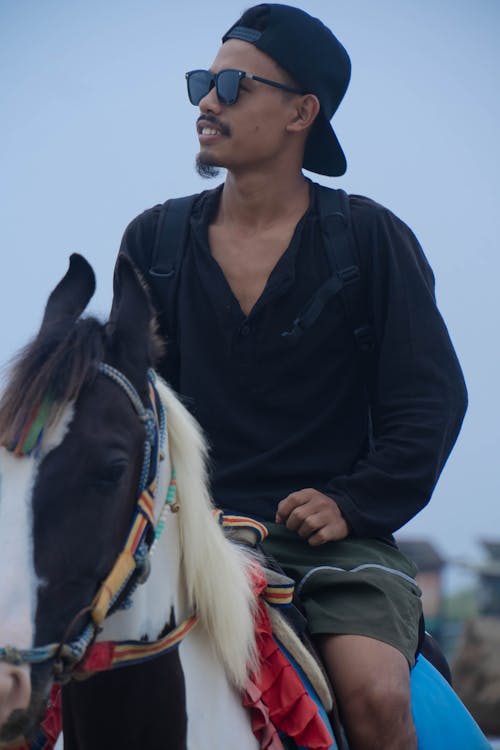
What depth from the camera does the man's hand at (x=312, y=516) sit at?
3744 millimetres

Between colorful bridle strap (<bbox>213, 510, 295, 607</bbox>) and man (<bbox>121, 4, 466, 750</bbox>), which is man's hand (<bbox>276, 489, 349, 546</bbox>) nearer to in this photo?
man (<bbox>121, 4, 466, 750</bbox>)

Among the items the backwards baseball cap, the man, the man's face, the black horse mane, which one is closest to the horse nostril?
the black horse mane

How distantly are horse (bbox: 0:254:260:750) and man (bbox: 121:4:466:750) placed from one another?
0.60 m

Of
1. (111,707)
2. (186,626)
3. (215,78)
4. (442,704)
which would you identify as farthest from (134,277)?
(442,704)

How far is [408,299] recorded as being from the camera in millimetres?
4102

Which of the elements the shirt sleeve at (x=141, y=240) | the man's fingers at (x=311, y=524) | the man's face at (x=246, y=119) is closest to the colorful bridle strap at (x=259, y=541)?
the man's fingers at (x=311, y=524)

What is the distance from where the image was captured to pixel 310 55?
14.3 feet

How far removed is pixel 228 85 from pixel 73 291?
4.52ft

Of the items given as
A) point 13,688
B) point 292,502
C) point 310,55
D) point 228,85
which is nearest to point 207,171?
point 228,85

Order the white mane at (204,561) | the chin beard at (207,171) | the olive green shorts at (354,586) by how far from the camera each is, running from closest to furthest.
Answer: the white mane at (204,561) < the olive green shorts at (354,586) < the chin beard at (207,171)

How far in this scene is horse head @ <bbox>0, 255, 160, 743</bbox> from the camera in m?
2.52

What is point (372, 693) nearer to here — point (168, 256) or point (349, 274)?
point (349, 274)

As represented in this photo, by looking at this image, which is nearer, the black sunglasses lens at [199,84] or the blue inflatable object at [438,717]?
the blue inflatable object at [438,717]

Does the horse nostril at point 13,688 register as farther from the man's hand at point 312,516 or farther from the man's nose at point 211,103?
the man's nose at point 211,103
